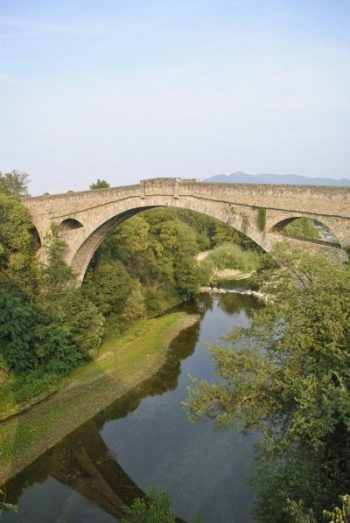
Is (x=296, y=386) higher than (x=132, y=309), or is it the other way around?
(x=296, y=386)

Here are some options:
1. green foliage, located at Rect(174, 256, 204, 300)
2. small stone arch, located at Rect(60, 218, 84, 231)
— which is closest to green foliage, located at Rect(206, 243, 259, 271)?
green foliage, located at Rect(174, 256, 204, 300)

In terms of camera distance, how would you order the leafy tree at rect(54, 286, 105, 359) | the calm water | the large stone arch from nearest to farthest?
1. the calm water
2. the large stone arch
3. the leafy tree at rect(54, 286, 105, 359)

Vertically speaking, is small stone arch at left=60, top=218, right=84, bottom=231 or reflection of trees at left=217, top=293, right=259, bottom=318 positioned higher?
small stone arch at left=60, top=218, right=84, bottom=231

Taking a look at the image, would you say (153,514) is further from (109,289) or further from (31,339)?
(109,289)

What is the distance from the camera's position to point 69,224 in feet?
85.6

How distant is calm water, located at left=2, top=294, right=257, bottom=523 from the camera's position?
12.4 meters

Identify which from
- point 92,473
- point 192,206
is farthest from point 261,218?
point 92,473

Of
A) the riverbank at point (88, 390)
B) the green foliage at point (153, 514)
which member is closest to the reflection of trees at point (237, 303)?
the riverbank at point (88, 390)

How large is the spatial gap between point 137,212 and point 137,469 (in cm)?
1384

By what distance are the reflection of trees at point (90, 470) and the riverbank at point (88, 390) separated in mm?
403

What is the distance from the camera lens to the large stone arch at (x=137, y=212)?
618 inches

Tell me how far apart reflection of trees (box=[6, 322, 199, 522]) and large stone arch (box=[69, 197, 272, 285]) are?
30.2 feet

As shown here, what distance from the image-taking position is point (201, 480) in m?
13.3

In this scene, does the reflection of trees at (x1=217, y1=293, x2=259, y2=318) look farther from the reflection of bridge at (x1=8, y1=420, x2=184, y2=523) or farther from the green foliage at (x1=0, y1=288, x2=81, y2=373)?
the reflection of bridge at (x1=8, y1=420, x2=184, y2=523)
